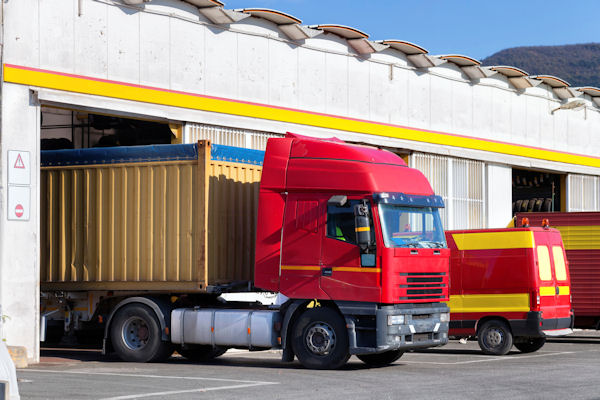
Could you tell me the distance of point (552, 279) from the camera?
18.8m

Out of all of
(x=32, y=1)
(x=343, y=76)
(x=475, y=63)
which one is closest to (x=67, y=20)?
(x=32, y=1)

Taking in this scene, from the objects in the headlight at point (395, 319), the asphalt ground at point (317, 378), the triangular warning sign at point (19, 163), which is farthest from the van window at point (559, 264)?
the triangular warning sign at point (19, 163)

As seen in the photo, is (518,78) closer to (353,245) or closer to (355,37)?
(355,37)

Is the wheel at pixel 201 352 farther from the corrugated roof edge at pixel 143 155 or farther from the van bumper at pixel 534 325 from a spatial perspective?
the van bumper at pixel 534 325

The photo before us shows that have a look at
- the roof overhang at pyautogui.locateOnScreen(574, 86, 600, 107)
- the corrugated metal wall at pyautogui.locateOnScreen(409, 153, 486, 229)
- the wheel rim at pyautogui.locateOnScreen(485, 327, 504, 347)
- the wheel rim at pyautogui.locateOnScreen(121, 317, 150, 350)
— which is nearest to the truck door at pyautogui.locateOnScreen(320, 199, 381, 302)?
the wheel rim at pyautogui.locateOnScreen(121, 317, 150, 350)

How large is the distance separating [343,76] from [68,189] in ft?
27.4

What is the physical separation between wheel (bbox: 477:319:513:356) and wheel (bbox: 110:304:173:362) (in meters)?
5.80

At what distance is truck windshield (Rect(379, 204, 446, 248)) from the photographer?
15.3 m

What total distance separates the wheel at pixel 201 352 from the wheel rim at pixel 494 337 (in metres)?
4.85

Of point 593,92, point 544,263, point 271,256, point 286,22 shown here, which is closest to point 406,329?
point 271,256

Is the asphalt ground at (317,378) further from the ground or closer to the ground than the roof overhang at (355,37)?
closer to the ground

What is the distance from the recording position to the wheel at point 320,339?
1523cm

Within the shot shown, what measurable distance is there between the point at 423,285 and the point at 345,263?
134 centimetres

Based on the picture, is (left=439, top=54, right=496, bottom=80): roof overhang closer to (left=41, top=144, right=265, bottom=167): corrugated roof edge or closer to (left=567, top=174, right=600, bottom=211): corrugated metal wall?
(left=567, top=174, right=600, bottom=211): corrugated metal wall
